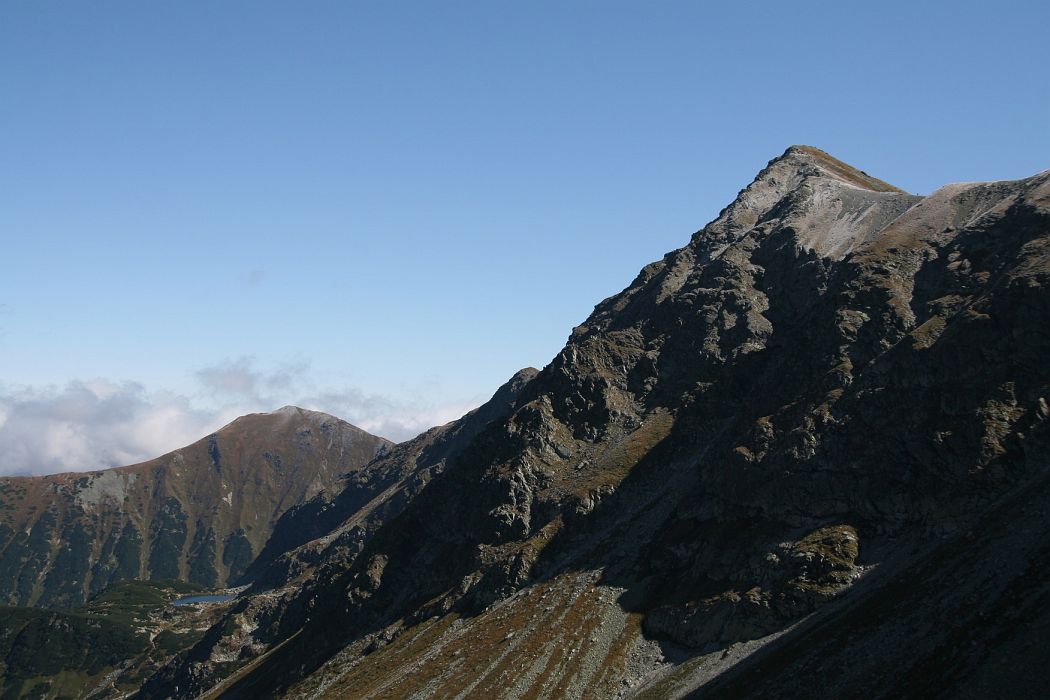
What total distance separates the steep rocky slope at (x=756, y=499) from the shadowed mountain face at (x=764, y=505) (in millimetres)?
417

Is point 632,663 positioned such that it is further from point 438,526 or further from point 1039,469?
point 438,526

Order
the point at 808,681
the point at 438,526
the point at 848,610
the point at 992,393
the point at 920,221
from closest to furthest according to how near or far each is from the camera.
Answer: the point at 808,681 → the point at 848,610 → the point at 992,393 → the point at 920,221 → the point at 438,526

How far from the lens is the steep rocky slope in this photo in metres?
83.9

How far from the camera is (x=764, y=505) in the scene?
113250mm

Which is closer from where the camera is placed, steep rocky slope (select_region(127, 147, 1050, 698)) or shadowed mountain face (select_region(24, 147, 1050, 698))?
shadowed mountain face (select_region(24, 147, 1050, 698))

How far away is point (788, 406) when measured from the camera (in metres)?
125

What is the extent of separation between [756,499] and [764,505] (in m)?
1.76

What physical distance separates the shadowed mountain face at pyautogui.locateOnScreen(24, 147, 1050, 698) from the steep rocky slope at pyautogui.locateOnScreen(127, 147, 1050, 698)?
42cm

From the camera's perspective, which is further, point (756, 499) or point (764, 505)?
point (756, 499)

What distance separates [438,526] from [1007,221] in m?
123

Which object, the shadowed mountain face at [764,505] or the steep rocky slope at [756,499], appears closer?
the shadowed mountain face at [764,505]

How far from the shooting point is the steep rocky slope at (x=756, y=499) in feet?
275

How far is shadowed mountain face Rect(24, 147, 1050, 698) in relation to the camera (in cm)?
7869

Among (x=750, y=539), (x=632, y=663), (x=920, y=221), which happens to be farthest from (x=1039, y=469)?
(x=920, y=221)
